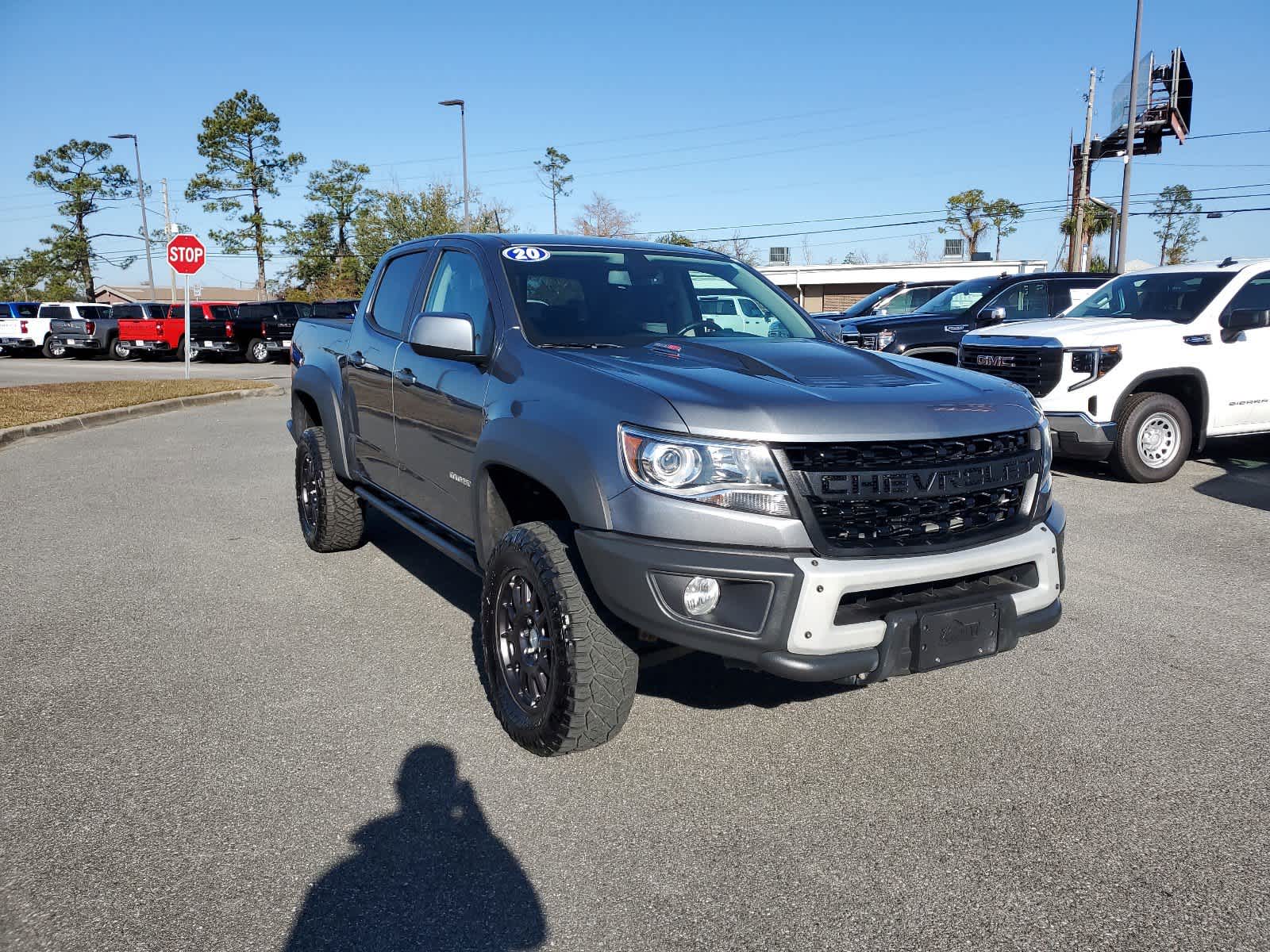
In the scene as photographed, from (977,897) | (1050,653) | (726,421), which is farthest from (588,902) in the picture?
(1050,653)

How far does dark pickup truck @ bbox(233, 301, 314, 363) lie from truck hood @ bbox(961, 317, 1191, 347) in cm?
2331

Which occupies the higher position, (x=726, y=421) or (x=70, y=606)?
(x=726, y=421)

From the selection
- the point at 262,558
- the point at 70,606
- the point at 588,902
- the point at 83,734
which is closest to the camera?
the point at 588,902

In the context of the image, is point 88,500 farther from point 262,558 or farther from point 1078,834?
point 1078,834

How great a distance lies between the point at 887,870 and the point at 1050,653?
207 cm

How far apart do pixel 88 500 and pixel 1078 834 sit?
7667 millimetres

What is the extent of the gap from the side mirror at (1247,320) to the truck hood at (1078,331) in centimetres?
32

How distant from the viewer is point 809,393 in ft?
10.5

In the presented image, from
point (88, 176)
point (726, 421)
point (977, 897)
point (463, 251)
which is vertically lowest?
point (977, 897)

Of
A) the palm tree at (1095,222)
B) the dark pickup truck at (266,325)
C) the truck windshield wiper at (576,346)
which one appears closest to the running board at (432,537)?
the truck windshield wiper at (576,346)

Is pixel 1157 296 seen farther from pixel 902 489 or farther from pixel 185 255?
pixel 185 255

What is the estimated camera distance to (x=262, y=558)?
6.19 meters

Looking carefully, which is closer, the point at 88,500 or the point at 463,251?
the point at 463,251

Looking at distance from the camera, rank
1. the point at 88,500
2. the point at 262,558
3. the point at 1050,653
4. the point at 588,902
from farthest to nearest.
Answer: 1. the point at 88,500
2. the point at 262,558
3. the point at 1050,653
4. the point at 588,902
